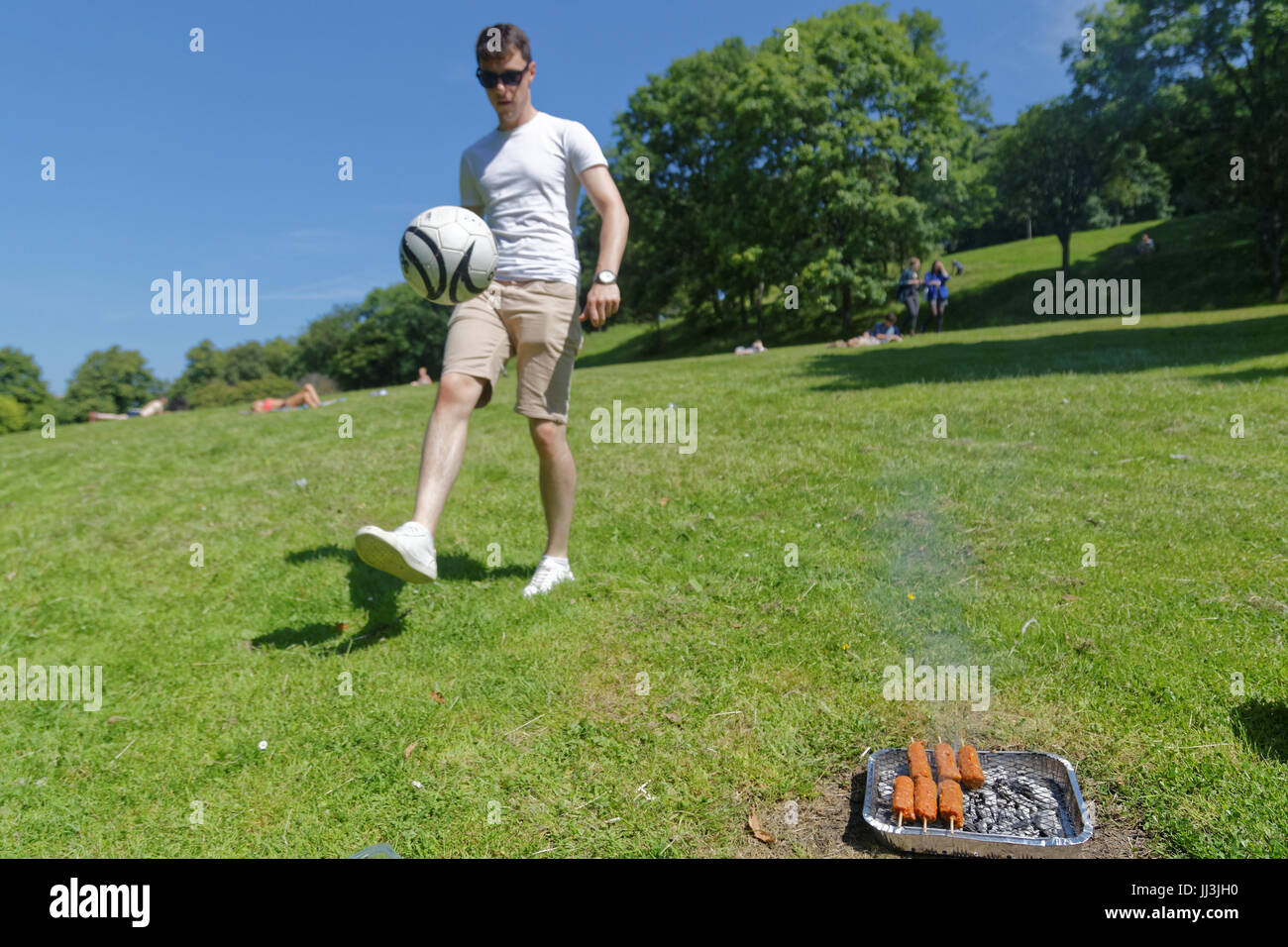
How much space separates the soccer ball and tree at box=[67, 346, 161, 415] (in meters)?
63.1

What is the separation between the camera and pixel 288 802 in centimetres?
303

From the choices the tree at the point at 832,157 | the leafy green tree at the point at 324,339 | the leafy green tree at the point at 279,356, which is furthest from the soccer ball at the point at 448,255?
the leafy green tree at the point at 279,356

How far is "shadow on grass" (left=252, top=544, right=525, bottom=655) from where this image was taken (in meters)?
4.45

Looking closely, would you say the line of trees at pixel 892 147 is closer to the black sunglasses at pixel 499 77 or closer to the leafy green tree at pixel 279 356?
the black sunglasses at pixel 499 77

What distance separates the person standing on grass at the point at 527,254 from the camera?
14.1ft

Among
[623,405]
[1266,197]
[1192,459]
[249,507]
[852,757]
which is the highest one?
[1266,197]

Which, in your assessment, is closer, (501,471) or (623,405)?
(501,471)

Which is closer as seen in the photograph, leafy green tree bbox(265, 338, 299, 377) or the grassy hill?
the grassy hill

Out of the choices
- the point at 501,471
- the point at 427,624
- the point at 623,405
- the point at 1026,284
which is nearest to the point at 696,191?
the point at 1026,284

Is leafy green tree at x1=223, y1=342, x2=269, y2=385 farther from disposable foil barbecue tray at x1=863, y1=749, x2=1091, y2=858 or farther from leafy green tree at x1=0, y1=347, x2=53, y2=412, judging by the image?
disposable foil barbecue tray at x1=863, y1=749, x2=1091, y2=858

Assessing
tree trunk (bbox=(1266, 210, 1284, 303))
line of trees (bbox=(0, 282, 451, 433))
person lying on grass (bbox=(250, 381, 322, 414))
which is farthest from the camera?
line of trees (bbox=(0, 282, 451, 433))

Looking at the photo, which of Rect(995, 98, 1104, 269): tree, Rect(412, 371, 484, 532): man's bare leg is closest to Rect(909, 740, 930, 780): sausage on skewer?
Rect(412, 371, 484, 532): man's bare leg
